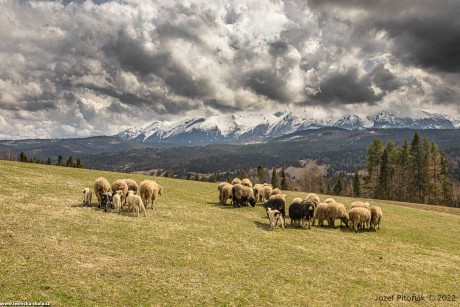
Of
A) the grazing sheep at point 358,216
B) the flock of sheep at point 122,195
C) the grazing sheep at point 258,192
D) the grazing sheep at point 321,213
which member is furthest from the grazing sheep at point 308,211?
the grazing sheep at point 258,192

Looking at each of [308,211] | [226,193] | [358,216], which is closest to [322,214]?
[308,211]

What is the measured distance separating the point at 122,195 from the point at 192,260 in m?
14.3

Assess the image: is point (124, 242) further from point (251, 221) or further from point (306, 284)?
point (251, 221)

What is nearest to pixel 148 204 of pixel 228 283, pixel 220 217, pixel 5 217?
pixel 220 217

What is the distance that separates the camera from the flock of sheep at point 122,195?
25438 millimetres

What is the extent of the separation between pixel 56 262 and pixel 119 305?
15.8 feet

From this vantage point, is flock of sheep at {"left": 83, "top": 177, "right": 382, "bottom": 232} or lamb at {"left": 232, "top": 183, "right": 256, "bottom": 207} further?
lamb at {"left": 232, "top": 183, "right": 256, "bottom": 207}

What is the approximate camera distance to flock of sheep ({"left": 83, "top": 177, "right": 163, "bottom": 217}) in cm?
2544

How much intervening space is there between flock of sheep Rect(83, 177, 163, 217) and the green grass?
4.05 feet

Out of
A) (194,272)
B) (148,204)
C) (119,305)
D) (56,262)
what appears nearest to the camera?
(119,305)

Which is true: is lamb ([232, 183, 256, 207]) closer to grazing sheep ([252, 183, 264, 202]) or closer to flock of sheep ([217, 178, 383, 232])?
flock of sheep ([217, 178, 383, 232])

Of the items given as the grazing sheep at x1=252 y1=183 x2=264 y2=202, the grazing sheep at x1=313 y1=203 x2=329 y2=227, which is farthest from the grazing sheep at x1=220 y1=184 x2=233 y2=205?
the grazing sheep at x1=313 y1=203 x2=329 y2=227

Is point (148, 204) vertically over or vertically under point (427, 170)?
under

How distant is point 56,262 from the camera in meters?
13.8
